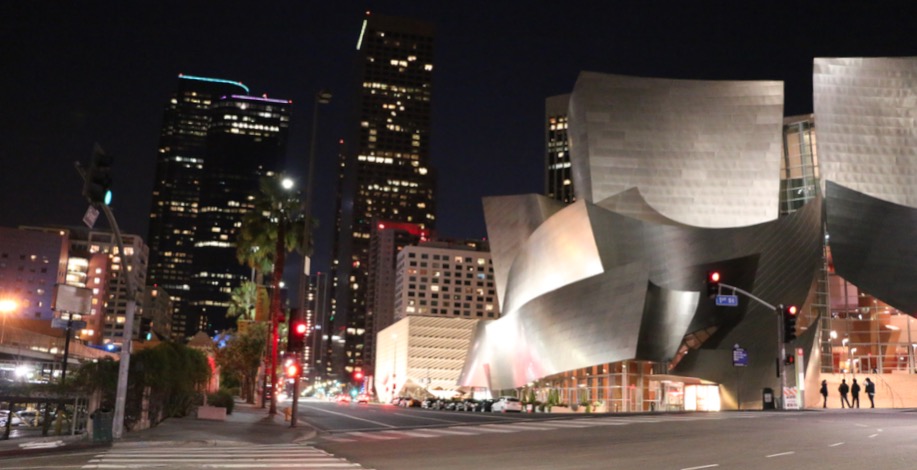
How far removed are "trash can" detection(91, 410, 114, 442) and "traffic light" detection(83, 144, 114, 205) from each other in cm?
777

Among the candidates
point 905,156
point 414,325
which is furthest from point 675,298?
point 414,325

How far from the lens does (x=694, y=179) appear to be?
61.0m

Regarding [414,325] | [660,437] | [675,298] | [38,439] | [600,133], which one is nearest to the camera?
[660,437]

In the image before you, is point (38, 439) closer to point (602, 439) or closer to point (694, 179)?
point (602, 439)

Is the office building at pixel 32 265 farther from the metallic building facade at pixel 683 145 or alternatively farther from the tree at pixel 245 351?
the metallic building facade at pixel 683 145

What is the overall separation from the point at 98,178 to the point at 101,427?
8.52m

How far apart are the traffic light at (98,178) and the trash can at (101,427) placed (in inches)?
306

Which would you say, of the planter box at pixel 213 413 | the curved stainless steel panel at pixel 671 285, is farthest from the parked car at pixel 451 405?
the planter box at pixel 213 413

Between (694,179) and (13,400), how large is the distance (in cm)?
5036

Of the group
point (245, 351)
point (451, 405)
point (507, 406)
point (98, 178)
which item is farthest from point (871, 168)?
point (98, 178)

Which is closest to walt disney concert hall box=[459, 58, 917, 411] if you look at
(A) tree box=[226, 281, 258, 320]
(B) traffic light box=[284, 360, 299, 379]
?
(A) tree box=[226, 281, 258, 320]

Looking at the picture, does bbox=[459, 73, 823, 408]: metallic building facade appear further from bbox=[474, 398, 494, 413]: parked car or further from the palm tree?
the palm tree

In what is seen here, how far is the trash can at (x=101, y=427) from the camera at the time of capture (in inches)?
875

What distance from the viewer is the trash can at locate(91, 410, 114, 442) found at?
875 inches
